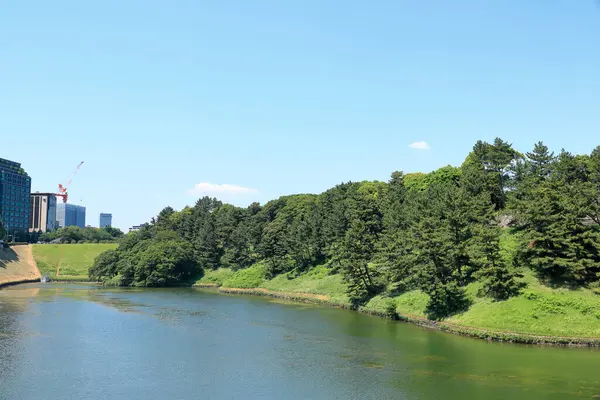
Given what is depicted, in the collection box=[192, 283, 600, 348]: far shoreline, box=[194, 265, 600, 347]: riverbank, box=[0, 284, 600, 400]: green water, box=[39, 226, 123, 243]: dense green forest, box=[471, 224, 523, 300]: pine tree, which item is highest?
box=[39, 226, 123, 243]: dense green forest

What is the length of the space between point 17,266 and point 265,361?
103401mm

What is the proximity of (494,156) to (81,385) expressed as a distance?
71.4m

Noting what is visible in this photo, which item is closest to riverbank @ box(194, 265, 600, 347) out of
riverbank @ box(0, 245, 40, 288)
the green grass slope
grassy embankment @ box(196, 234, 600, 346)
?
grassy embankment @ box(196, 234, 600, 346)

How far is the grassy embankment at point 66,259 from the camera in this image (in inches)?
4899

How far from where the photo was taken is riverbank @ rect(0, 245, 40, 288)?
4360 inches

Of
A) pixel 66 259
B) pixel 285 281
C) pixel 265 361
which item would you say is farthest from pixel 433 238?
pixel 66 259

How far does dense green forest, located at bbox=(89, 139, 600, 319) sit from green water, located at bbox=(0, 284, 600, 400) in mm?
8359

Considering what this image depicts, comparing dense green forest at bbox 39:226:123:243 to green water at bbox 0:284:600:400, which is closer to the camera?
green water at bbox 0:284:600:400

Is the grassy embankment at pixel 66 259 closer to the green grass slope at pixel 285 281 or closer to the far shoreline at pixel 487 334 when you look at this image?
the green grass slope at pixel 285 281

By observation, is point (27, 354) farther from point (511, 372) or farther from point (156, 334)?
point (511, 372)

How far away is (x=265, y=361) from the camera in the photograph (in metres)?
41.0

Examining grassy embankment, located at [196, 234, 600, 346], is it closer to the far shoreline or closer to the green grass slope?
the far shoreline

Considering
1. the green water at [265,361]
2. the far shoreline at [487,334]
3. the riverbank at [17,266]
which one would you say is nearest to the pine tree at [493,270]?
the far shoreline at [487,334]

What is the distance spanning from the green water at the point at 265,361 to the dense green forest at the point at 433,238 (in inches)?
329
